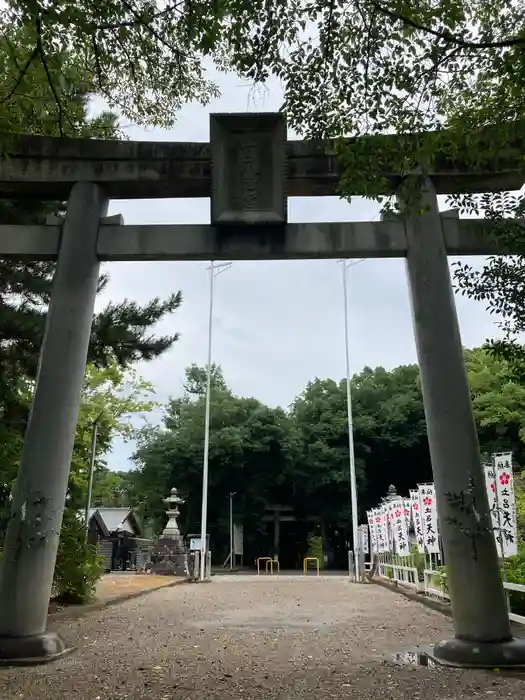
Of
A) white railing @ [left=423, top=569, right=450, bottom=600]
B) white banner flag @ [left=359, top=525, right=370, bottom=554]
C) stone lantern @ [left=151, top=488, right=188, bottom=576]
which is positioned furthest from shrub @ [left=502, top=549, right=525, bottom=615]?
stone lantern @ [left=151, top=488, right=188, bottom=576]

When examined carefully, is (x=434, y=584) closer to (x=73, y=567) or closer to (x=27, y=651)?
(x=73, y=567)

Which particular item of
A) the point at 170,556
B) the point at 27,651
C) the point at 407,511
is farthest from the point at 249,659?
the point at 170,556

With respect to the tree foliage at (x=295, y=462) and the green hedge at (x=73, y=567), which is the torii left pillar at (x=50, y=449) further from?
the tree foliage at (x=295, y=462)

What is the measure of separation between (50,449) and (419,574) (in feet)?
31.6

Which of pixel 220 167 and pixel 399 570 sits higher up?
pixel 220 167

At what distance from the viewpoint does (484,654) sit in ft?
18.3

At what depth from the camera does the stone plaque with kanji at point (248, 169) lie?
7035mm

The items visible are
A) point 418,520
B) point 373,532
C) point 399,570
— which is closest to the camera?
point 418,520

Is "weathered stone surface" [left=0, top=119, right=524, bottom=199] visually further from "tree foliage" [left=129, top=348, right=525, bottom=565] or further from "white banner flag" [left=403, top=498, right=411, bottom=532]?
"tree foliage" [left=129, top=348, right=525, bottom=565]

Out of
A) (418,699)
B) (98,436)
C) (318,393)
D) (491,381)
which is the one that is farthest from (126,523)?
(418,699)

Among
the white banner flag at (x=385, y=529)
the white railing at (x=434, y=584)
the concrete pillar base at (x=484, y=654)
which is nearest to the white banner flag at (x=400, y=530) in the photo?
the white banner flag at (x=385, y=529)

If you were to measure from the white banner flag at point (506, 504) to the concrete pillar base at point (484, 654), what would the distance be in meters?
2.44

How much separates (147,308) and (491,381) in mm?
16700

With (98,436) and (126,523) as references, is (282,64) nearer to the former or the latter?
(98,436)
